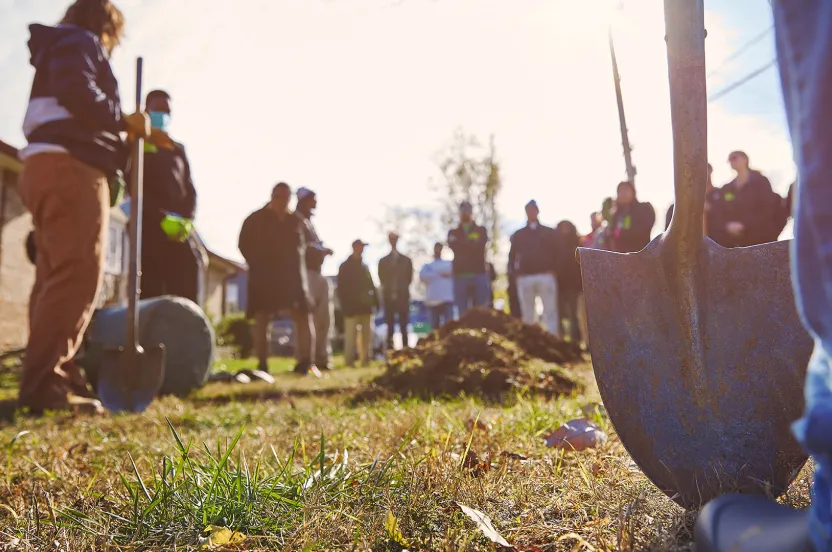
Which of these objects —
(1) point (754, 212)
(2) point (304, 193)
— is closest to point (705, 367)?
(1) point (754, 212)

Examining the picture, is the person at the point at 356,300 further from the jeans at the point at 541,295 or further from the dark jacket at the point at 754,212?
the dark jacket at the point at 754,212

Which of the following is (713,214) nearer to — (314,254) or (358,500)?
(314,254)

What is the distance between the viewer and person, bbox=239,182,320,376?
6.97 m

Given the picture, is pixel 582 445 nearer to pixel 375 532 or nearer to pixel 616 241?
pixel 375 532

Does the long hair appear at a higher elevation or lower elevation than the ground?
higher

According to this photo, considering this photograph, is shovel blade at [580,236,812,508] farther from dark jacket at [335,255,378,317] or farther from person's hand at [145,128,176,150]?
dark jacket at [335,255,378,317]

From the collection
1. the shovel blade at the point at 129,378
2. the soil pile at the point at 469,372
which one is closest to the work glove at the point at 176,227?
the shovel blade at the point at 129,378

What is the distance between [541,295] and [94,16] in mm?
6552

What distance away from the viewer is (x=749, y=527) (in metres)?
0.88

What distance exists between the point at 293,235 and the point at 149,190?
1.78 metres

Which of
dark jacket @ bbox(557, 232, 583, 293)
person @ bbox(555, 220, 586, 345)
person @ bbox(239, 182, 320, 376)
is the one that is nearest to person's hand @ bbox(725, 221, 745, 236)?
person @ bbox(555, 220, 586, 345)

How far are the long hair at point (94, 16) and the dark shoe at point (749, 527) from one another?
14.0 ft

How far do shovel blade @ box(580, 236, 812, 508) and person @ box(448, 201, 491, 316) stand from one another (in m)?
8.44

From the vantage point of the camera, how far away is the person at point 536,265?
8.89 metres
